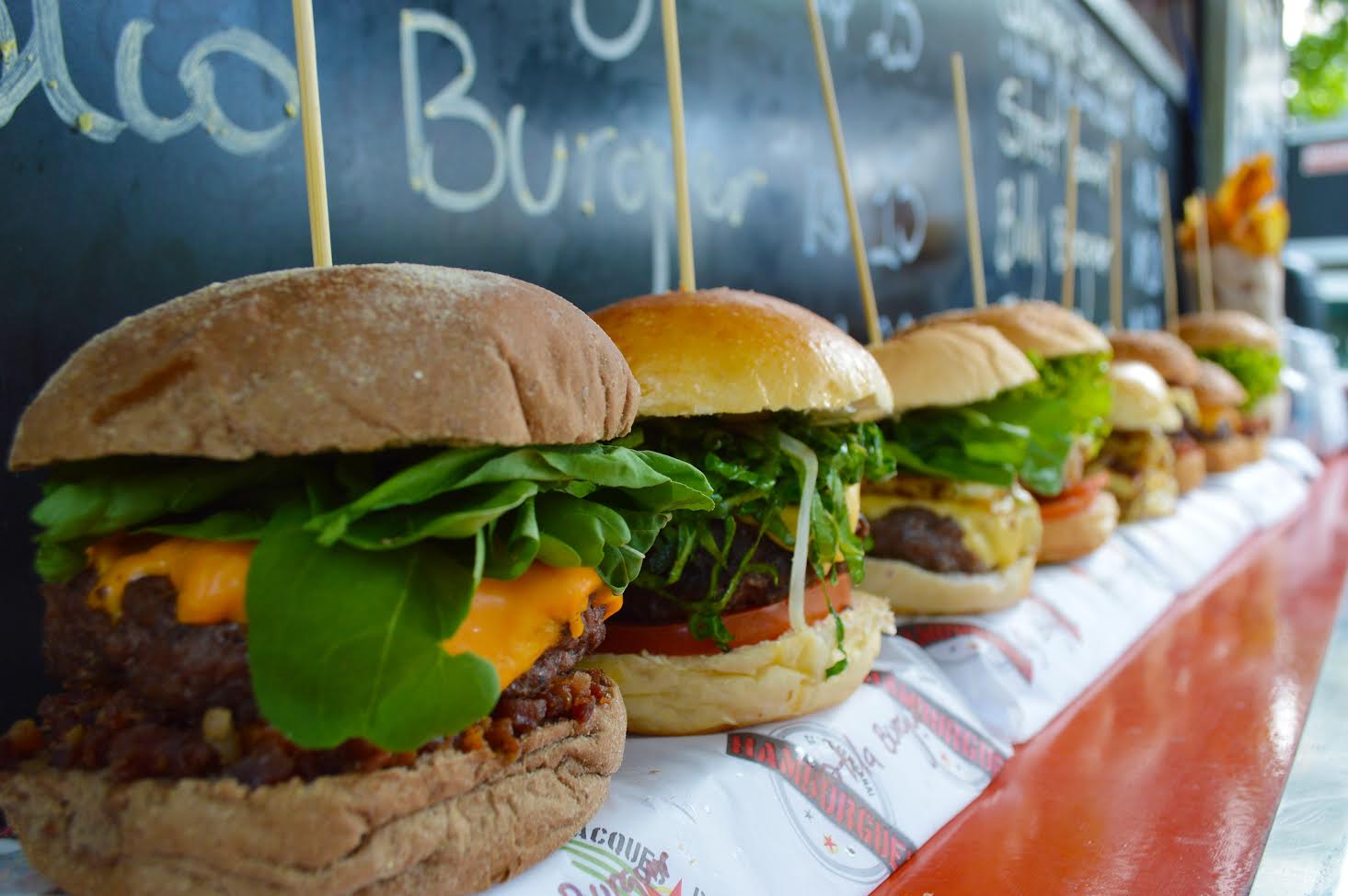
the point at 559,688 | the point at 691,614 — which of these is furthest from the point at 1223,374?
the point at 559,688

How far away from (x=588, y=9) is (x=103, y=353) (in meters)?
2.03

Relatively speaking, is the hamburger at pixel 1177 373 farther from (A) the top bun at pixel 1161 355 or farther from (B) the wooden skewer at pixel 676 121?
(B) the wooden skewer at pixel 676 121

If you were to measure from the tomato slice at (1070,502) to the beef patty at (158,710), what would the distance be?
2.70 metres

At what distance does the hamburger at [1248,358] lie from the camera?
6383 mm

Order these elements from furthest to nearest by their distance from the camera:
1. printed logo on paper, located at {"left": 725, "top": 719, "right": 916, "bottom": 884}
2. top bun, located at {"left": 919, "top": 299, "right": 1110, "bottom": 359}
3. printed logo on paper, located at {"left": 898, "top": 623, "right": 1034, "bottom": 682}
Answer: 1. top bun, located at {"left": 919, "top": 299, "right": 1110, "bottom": 359}
2. printed logo on paper, located at {"left": 898, "top": 623, "right": 1034, "bottom": 682}
3. printed logo on paper, located at {"left": 725, "top": 719, "right": 916, "bottom": 884}

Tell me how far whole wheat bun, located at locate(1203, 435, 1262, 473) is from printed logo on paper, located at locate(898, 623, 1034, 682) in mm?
3307

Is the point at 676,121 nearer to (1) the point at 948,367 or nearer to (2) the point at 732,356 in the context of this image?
(2) the point at 732,356

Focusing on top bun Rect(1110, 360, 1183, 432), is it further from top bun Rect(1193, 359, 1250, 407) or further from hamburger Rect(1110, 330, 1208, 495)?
top bun Rect(1193, 359, 1250, 407)

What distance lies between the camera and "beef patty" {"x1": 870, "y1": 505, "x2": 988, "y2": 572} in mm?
3143

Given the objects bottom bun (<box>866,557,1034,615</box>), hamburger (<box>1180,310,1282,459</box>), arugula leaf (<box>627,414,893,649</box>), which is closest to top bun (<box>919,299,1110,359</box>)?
bottom bun (<box>866,557,1034,615</box>)

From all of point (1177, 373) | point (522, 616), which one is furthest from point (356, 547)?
point (1177, 373)

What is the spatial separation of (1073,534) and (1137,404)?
100 centimetres

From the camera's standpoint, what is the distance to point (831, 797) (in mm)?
2115

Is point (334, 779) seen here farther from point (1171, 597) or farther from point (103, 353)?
point (1171, 597)
